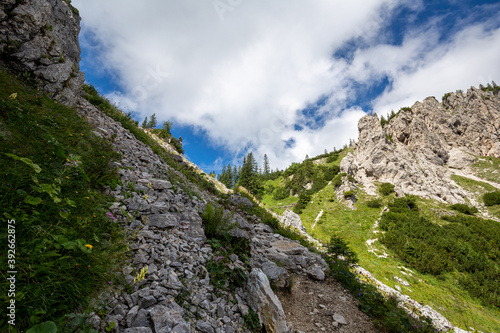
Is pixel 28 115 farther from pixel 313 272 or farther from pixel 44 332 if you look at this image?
pixel 313 272

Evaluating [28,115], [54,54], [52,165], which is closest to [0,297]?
[52,165]

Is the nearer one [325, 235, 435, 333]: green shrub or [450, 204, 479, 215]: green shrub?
[325, 235, 435, 333]: green shrub

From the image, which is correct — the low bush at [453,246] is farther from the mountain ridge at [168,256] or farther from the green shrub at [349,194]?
the mountain ridge at [168,256]

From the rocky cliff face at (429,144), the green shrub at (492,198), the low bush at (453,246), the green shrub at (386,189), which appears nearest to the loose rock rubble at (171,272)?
the low bush at (453,246)

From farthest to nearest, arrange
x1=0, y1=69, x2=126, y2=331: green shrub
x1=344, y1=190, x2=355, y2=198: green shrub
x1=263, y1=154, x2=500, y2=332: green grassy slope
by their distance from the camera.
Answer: x1=344, y1=190, x2=355, y2=198: green shrub < x1=263, y1=154, x2=500, y2=332: green grassy slope < x1=0, y1=69, x2=126, y2=331: green shrub

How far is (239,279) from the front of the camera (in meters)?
4.48

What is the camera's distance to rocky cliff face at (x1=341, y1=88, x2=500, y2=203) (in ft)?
121

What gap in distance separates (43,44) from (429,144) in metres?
59.5

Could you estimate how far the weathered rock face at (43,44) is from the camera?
6.46m

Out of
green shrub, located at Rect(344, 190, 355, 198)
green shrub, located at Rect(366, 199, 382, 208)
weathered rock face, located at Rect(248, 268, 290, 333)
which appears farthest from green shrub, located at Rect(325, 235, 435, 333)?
green shrub, located at Rect(344, 190, 355, 198)

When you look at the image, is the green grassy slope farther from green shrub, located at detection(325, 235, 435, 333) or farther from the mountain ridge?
the mountain ridge

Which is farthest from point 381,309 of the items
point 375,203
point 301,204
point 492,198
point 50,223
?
point 492,198

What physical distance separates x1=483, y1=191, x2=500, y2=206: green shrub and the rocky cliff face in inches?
107

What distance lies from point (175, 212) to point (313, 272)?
538 cm
